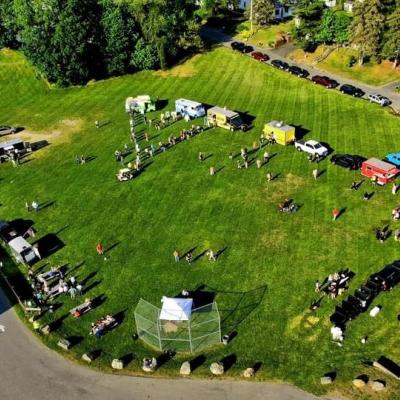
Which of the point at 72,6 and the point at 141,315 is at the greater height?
the point at 72,6

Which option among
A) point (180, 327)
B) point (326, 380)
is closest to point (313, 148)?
point (180, 327)

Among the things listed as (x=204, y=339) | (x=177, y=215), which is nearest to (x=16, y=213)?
(x=177, y=215)

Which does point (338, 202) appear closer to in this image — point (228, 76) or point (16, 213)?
Answer: point (16, 213)

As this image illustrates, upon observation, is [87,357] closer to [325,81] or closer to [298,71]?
[325,81]

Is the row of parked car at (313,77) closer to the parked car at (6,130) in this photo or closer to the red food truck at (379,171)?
the red food truck at (379,171)

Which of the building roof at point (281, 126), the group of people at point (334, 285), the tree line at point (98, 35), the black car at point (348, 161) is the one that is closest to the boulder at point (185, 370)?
the group of people at point (334, 285)

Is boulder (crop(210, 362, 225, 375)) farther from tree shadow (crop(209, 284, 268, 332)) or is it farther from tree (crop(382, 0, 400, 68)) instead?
tree (crop(382, 0, 400, 68))

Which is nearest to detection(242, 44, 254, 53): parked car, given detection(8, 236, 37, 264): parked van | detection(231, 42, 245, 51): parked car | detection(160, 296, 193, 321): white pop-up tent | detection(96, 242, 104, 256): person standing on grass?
detection(231, 42, 245, 51): parked car
